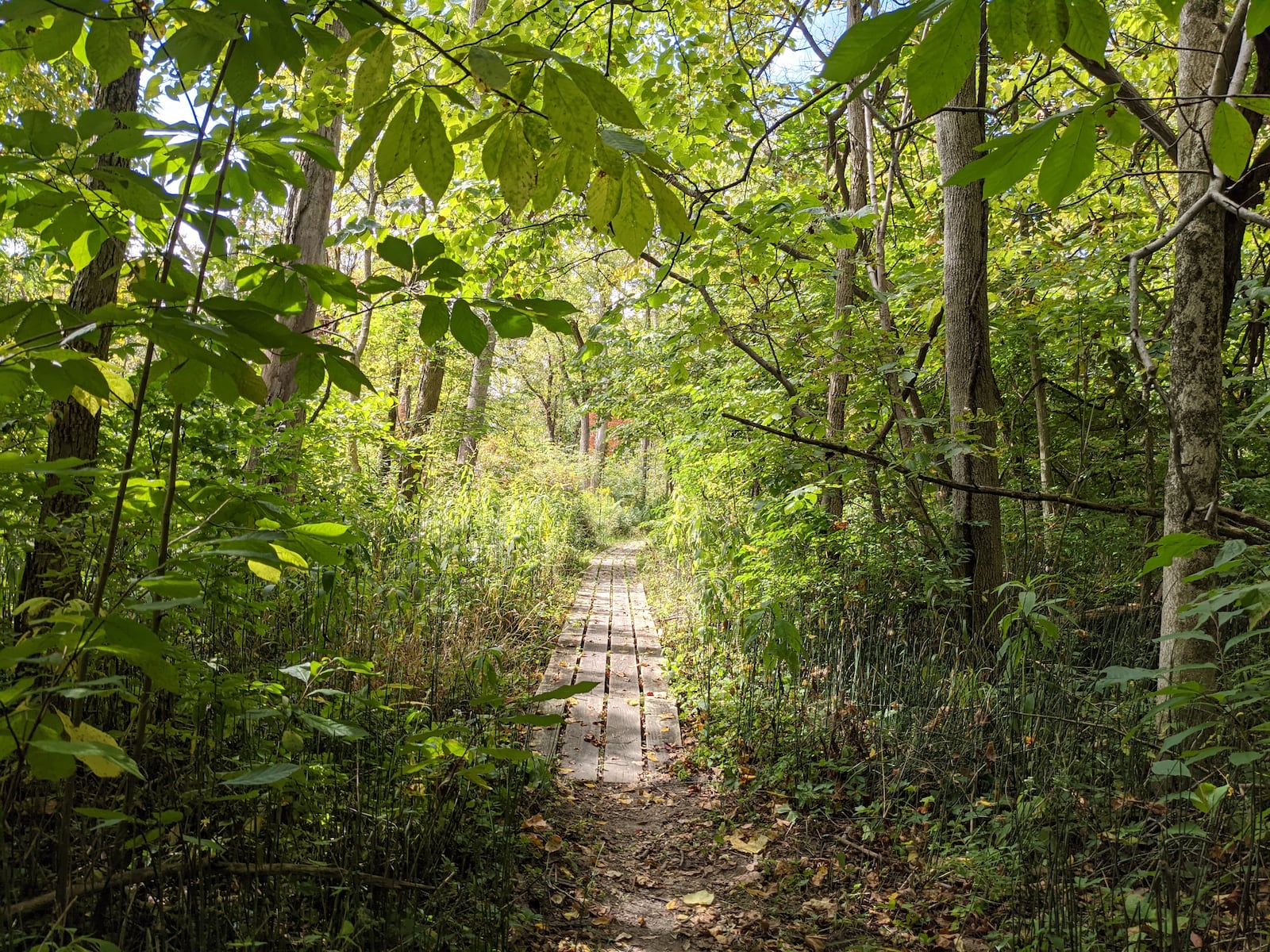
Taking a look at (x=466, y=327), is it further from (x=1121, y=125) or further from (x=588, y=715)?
(x=588, y=715)

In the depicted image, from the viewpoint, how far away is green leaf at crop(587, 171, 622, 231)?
3.14ft

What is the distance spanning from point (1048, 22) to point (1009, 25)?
40mm

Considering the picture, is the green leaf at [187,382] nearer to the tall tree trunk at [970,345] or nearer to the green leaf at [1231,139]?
the green leaf at [1231,139]

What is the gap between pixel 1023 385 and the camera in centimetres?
577

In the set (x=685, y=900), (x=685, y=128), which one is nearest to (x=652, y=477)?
(x=685, y=128)

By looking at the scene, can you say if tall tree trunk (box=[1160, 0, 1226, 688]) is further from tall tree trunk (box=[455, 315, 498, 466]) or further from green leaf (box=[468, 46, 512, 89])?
tall tree trunk (box=[455, 315, 498, 466])

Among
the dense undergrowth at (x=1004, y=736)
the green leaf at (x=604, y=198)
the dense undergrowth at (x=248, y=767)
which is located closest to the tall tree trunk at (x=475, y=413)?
the dense undergrowth at (x=1004, y=736)

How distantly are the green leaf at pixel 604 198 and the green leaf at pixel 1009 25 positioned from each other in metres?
0.47

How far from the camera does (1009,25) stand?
2.72 feet

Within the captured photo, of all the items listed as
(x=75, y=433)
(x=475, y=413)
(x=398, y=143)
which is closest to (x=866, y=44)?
(x=398, y=143)

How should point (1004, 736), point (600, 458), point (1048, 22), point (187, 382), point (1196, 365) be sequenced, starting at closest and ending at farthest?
point (1048, 22) < point (187, 382) < point (1196, 365) < point (1004, 736) < point (600, 458)

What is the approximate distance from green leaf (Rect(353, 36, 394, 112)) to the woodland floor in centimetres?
225

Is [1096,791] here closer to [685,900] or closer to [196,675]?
[685,900]

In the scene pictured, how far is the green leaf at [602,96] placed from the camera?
0.84 metres
